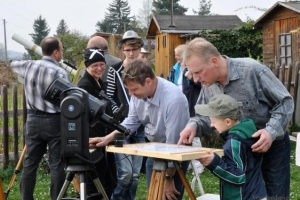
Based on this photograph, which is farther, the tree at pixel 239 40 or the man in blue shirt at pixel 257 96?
the tree at pixel 239 40

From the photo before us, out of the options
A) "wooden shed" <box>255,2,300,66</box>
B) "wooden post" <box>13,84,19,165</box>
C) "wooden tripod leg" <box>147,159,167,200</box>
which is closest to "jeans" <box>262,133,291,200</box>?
"wooden tripod leg" <box>147,159,167,200</box>

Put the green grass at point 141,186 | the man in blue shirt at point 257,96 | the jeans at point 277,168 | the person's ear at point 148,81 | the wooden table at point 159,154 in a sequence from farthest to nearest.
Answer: the green grass at point 141,186, the person's ear at point 148,81, the jeans at point 277,168, the man in blue shirt at point 257,96, the wooden table at point 159,154

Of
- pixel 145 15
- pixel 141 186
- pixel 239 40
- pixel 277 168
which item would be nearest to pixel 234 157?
pixel 277 168

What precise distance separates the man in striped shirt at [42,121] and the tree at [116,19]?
206 feet

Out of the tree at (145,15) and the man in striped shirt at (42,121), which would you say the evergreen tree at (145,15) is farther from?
the man in striped shirt at (42,121)

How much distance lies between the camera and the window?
1675cm

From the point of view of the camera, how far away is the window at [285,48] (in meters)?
16.8

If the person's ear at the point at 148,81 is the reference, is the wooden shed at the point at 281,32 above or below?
above

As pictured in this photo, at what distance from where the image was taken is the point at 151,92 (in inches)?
142

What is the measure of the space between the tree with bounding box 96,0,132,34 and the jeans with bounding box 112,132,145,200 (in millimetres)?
62905

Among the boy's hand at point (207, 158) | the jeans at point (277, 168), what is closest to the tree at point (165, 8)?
the jeans at point (277, 168)

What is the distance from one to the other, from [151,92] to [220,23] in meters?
30.0

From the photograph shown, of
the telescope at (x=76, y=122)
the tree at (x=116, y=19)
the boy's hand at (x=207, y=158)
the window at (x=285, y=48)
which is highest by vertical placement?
the tree at (x=116, y=19)

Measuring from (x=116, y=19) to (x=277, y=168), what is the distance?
70.4 meters
